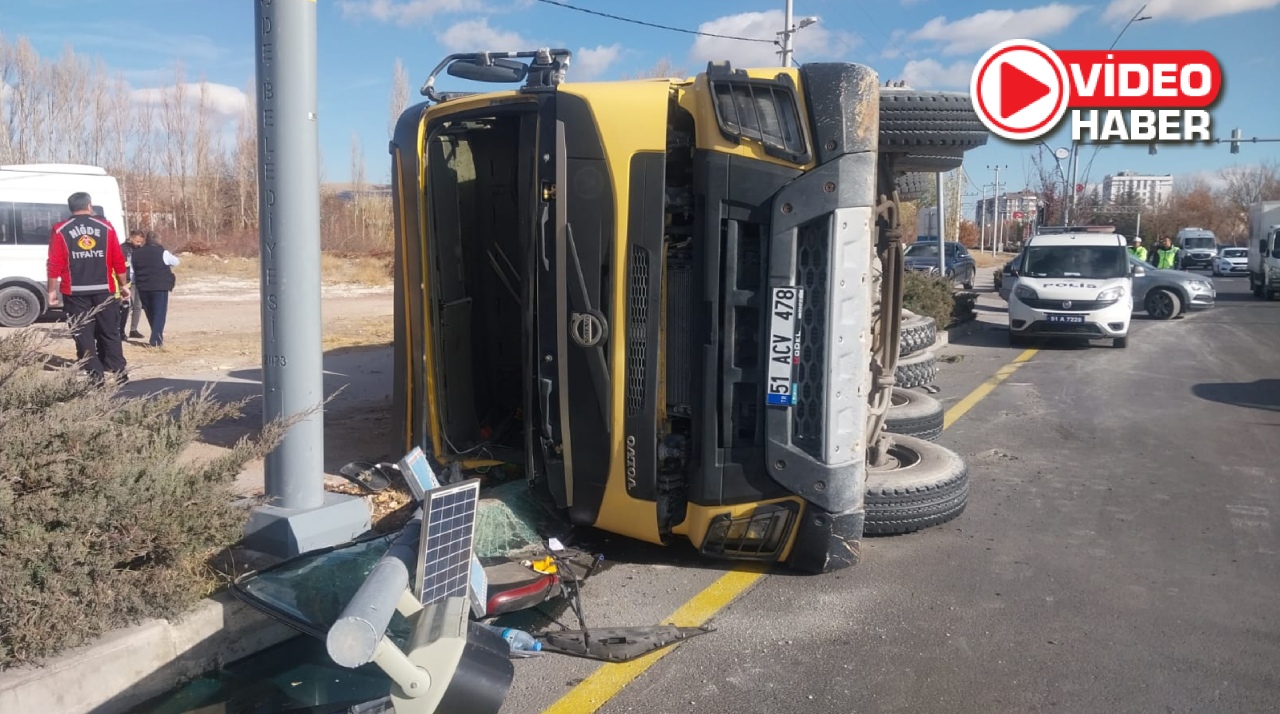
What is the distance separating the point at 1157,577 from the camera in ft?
16.0

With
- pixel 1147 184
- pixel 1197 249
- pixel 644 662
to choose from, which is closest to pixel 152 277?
pixel 644 662

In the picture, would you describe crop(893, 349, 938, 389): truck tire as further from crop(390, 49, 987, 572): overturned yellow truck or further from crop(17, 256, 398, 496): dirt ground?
crop(17, 256, 398, 496): dirt ground

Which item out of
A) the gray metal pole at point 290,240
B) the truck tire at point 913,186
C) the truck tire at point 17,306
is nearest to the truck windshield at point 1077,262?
the truck tire at point 913,186

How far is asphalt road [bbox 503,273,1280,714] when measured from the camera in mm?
3633

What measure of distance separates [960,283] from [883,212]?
27.7 meters

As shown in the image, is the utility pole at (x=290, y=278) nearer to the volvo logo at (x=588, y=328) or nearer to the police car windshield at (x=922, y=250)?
the volvo logo at (x=588, y=328)

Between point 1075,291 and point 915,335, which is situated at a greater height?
point 1075,291

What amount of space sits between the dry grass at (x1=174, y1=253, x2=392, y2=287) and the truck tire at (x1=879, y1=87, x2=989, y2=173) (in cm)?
2871

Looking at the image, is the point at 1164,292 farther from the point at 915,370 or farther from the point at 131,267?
the point at 131,267

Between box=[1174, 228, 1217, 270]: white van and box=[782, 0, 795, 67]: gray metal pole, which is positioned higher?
box=[782, 0, 795, 67]: gray metal pole

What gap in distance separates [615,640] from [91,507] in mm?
2079

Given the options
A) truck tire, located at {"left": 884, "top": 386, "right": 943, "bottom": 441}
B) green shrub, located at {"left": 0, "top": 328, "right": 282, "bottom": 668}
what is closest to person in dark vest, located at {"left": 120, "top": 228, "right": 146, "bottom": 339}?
green shrub, located at {"left": 0, "top": 328, "right": 282, "bottom": 668}

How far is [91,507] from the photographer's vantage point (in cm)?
341

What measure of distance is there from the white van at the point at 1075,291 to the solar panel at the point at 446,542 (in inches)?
524
